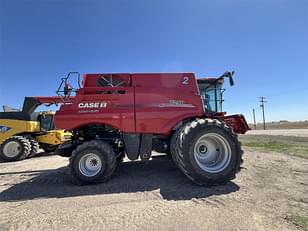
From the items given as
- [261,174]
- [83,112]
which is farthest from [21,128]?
[261,174]

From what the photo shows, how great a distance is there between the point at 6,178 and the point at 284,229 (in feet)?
22.6

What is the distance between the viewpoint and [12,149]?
11.4 meters

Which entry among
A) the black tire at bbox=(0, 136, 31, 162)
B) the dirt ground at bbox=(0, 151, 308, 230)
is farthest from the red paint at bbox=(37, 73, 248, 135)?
the black tire at bbox=(0, 136, 31, 162)

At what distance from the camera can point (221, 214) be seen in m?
3.56

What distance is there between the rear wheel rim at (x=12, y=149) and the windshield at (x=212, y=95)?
9.27m

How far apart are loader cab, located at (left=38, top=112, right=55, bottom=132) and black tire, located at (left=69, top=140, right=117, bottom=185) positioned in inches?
342

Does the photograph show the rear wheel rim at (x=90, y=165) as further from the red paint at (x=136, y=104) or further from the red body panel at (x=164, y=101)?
the red body panel at (x=164, y=101)

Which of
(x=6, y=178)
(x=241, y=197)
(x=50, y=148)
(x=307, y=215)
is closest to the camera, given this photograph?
(x=307, y=215)

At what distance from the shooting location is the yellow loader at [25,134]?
11.3 metres

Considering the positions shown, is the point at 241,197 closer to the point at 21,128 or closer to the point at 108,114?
the point at 108,114

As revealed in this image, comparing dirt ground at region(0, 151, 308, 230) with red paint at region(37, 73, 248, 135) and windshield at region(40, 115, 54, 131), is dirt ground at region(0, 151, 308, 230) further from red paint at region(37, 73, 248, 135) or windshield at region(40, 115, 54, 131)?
windshield at region(40, 115, 54, 131)

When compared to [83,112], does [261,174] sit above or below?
below

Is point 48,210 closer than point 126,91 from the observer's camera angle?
Yes

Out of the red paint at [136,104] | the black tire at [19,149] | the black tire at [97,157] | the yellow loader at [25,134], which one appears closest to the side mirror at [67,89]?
the red paint at [136,104]
